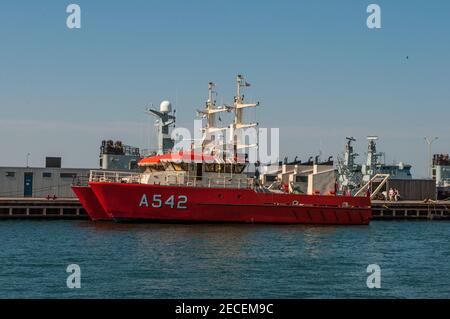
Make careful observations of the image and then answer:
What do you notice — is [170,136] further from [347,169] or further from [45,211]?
A: [347,169]

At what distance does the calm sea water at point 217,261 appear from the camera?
2273 centimetres

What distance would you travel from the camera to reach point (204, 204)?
43125mm

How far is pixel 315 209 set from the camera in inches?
1833

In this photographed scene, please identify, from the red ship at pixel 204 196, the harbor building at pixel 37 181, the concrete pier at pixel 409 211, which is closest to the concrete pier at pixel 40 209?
the harbor building at pixel 37 181

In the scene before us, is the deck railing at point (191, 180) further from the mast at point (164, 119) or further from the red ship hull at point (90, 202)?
the mast at point (164, 119)

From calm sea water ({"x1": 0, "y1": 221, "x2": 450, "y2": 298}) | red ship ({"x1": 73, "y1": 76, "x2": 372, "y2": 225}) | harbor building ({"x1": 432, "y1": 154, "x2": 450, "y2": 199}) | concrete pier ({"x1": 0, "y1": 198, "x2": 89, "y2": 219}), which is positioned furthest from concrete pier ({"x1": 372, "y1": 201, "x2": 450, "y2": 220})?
harbor building ({"x1": 432, "y1": 154, "x2": 450, "y2": 199})

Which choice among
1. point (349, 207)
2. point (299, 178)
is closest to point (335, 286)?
point (349, 207)

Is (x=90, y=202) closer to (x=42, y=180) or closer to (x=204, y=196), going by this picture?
(x=204, y=196)

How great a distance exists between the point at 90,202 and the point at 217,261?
60.3 ft

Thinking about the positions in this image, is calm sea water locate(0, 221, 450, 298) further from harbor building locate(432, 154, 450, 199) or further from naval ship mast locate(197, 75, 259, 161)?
harbor building locate(432, 154, 450, 199)

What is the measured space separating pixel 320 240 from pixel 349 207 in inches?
409

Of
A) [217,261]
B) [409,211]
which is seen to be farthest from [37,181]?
[217,261]

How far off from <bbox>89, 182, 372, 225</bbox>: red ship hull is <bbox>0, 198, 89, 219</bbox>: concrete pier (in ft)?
31.2

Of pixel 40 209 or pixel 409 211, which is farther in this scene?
pixel 409 211
